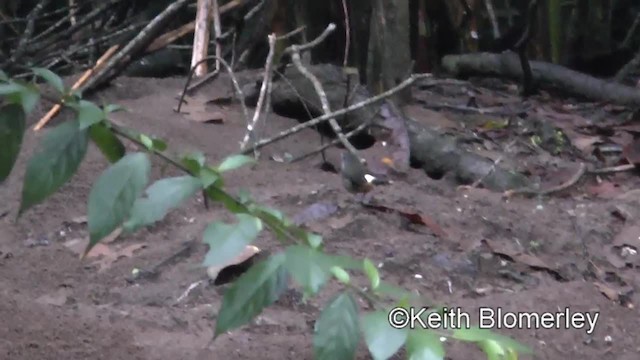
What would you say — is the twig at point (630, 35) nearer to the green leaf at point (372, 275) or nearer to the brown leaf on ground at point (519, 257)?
the brown leaf on ground at point (519, 257)

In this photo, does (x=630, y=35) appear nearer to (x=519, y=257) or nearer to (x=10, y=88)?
(x=519, y=257)

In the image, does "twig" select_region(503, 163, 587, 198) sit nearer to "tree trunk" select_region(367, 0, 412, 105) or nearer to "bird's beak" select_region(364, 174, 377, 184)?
"bird's beak" select_region(364, 174, 377, 184)

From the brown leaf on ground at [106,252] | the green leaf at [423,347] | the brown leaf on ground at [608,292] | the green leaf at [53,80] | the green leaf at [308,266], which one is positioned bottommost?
the brown leaf on ground at [608,292]

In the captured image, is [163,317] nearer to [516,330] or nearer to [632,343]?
[516,330]

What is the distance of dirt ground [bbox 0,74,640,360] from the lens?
5.54 ft

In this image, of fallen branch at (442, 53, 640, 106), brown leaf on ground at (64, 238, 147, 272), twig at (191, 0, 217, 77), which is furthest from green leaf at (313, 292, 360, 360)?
fallen branch at (442, 53, 640, 106)

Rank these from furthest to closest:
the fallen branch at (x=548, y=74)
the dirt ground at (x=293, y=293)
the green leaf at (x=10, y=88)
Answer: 1. the fallen branch at (x=548, y=74)
2. the dirt ground at (x=293, y=293)
3. the green leaf at (x=10, y=88)

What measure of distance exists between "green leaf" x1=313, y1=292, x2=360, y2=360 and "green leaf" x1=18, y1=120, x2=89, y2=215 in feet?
0.93

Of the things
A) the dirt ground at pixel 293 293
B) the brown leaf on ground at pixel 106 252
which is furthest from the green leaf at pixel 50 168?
the brown leaf on ground at pixel 106 252

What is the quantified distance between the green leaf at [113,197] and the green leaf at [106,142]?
107 mm

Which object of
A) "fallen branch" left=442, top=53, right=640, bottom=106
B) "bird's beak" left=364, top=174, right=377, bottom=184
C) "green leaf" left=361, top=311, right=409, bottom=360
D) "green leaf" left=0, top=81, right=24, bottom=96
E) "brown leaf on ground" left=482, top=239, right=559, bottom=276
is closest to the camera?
"green leaf" left=361, top=311, right=409, bottom=360

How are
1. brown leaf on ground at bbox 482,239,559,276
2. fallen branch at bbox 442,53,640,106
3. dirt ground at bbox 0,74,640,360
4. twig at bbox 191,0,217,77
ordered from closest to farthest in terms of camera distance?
dirt ground at bbox 0,74,640,360, brown leaf on ground at bbox 482,239,559,276, twig at bbox 191,0,217,77, fallen branch at bbox 442,53,640,106

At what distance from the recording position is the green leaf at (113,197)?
2.89 feet

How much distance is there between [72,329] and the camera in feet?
5.51
